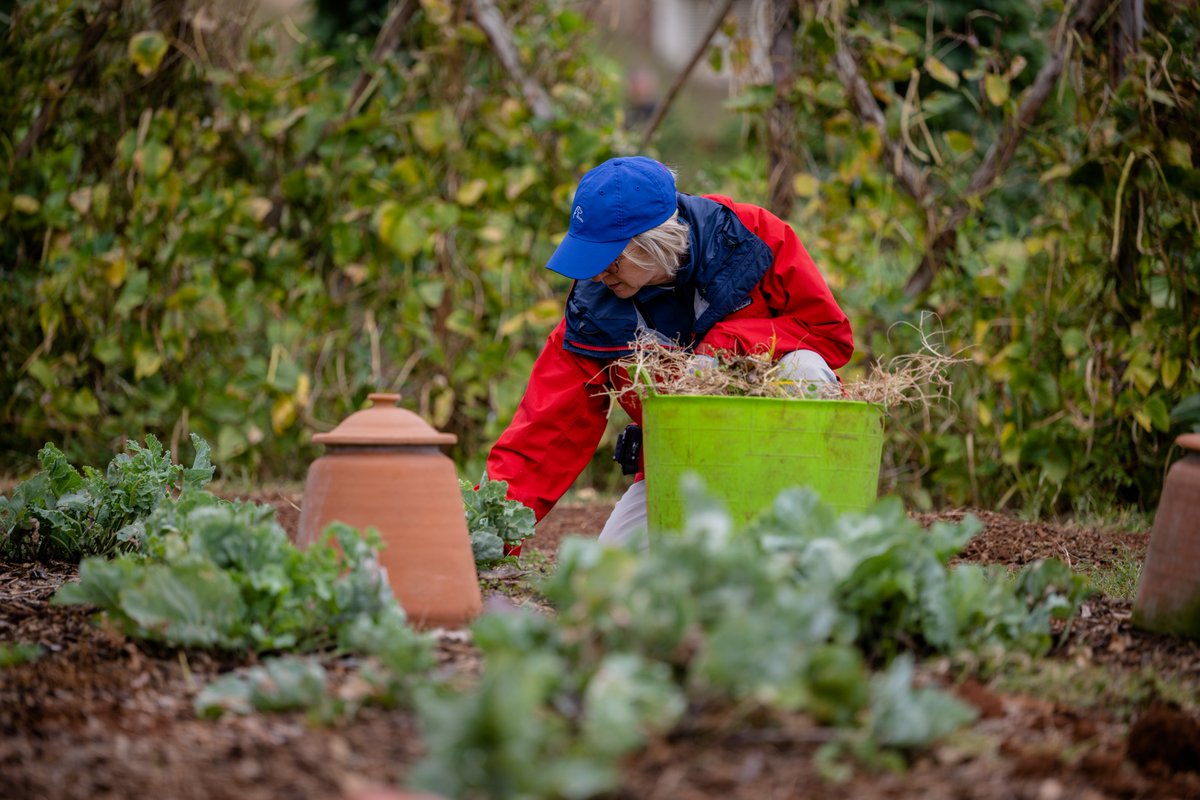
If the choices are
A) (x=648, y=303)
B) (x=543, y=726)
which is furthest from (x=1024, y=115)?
(x=543, y=726)

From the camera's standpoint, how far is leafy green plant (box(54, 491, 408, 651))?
1.94 meters

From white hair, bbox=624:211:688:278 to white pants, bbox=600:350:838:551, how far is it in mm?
382

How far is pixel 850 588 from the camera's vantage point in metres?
1.85

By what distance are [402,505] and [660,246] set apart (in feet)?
3.42

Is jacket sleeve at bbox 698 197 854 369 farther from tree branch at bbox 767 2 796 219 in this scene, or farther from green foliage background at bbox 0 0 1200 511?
tree branch at bbox 767 2 796 219

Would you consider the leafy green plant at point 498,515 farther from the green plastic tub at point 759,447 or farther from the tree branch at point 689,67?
the tree branch at point 689,67

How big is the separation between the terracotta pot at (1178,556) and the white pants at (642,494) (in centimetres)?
75

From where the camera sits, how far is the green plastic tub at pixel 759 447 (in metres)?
2.46

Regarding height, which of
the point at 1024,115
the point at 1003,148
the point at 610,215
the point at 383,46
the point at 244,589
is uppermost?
the point at 383,46

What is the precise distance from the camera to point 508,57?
16.7ft

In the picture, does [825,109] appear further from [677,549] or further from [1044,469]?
[677,549]

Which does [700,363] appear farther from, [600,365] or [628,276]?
[600,365]

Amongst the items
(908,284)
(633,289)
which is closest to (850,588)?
(633,289)

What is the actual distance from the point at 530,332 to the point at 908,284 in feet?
5.32
